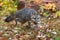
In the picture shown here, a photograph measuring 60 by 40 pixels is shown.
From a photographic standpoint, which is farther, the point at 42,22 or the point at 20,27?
the point at 42,22

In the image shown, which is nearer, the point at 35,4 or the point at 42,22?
the point at 42,22

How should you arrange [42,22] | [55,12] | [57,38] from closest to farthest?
[57,38] → [42,22] → [55,12]

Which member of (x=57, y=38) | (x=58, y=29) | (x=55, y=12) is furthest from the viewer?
(x=55, y=12)

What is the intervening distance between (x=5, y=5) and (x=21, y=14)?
3418 mm

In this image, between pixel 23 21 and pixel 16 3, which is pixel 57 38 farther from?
pixel 16 3

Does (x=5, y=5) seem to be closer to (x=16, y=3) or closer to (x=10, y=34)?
(x=16, y=3)

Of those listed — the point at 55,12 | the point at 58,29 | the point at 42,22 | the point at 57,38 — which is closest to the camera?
the point at 57,38

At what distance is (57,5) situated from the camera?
12648 mm

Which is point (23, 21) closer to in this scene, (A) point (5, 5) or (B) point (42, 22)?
(B) point (42, 22)

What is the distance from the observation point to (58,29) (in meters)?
8.95

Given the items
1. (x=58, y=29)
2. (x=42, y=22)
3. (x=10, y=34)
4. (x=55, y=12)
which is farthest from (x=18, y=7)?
(x=10, y=34)

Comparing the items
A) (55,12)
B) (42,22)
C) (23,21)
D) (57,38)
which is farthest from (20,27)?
(55,12)

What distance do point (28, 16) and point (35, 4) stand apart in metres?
3.43

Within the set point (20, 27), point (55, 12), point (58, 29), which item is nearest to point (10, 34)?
point (20, 27)
